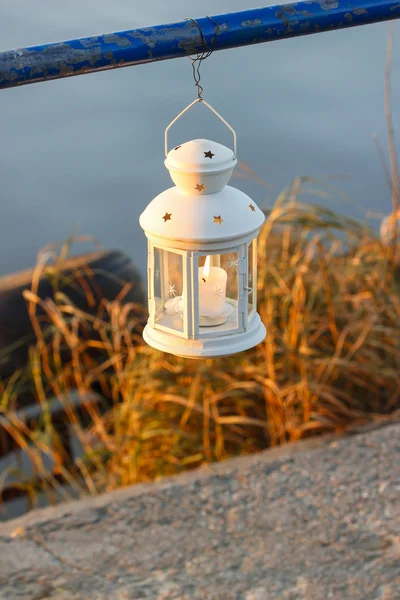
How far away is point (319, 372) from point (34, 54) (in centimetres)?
235

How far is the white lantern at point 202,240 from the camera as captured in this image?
1.50 meters

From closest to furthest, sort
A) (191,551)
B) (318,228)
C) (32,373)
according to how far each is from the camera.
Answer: (191,551)
(318,228)
(32,373)

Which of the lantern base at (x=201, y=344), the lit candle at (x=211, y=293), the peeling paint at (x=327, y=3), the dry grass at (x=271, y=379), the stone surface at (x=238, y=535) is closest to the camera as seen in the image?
the peeling paint at (x=327, y=3)

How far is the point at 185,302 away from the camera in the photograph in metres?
1.57

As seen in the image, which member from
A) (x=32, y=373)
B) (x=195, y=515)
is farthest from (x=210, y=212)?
(x=32, y=373)

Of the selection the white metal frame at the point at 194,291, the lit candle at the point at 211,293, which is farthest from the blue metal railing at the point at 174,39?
the lit candle at the point at 211,293

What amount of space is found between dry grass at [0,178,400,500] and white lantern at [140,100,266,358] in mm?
1696

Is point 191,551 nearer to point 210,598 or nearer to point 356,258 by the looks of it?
point 210,598

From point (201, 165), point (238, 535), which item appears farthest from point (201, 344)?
point (238, 535)

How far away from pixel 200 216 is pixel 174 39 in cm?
31

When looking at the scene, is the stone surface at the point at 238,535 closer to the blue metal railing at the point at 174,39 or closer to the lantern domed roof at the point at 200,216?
the lantern domed roof at the point at 200,216

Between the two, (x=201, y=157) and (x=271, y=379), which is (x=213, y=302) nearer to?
(x=201, y=157)

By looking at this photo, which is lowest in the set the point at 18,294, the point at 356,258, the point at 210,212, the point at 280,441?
the point at 280,441

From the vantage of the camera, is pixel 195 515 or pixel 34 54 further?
pixel 195 515
